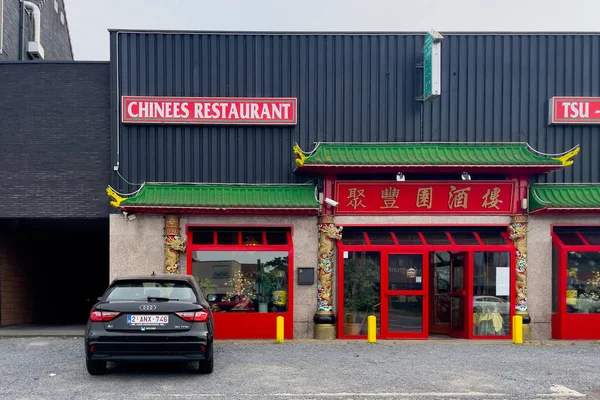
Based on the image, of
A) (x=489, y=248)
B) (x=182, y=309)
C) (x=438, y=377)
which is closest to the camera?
(x=182, y=309)

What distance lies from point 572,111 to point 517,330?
5.07 metres

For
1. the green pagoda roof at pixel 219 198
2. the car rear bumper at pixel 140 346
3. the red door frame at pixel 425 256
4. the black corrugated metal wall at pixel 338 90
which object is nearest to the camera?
the car rear bumper at pixel 140 346

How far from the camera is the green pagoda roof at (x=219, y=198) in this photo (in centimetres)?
1409

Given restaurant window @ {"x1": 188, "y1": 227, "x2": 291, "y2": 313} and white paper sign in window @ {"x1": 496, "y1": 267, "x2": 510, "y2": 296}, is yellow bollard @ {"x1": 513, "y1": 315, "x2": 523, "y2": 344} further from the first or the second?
restaurant window @ {"x1": 188, "y1": 227, "x2": 291, "y2": 313}

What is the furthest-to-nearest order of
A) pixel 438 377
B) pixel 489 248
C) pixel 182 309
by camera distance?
pixel 489 248
pixel 438 377
pixel 182 309

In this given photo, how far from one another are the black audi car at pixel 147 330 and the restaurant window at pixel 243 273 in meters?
5.39

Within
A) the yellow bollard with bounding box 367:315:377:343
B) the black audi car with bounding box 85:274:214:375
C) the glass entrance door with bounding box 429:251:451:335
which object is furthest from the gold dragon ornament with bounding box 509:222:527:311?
the black audi car with bounding box 85:274:214:375

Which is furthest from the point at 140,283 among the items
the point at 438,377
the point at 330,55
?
the point at 330,55

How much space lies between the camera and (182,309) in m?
9.02

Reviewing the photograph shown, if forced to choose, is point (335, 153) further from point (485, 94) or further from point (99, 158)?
point (99, 158)

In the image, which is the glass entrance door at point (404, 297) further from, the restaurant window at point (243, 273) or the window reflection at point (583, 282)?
the window reflection at point (583, 282)

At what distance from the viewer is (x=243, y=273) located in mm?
14617

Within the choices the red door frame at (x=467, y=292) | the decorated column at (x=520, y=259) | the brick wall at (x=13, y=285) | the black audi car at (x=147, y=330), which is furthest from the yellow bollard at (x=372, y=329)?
the brick wall at (x=13, y=285)

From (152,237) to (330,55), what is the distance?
565cm
